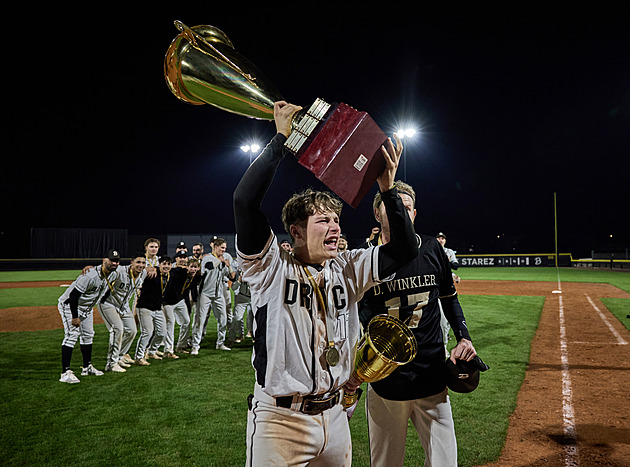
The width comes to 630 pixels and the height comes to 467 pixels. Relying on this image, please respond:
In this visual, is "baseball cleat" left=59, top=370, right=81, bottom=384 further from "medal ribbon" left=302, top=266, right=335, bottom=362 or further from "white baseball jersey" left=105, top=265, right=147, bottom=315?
"medal ribbon" left=302, top=266, right=335, bottom=362

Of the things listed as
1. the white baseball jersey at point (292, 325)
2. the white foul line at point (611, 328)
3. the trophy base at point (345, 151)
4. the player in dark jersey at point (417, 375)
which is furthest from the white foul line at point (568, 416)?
the trophy base at point (345, 151)

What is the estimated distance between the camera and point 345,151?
5.78 feet

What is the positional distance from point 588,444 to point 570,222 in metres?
73.7

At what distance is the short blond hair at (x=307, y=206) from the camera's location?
7.13ft

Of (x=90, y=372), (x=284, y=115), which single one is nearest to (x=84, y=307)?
(x=90, y=372)

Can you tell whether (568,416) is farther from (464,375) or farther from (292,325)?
(292,325)

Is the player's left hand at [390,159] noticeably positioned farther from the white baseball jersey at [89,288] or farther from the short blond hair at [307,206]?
the white baseball jersey at [89,288]

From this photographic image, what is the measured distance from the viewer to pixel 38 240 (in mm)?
44875

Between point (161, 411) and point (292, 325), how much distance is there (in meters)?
4.30

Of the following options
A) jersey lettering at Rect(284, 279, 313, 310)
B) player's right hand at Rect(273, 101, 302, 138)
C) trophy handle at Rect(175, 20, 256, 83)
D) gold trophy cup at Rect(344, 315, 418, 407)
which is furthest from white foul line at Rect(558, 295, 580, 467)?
trophy handle at Rect(175, 20, 256, 83)

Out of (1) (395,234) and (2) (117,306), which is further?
(2) (117,306)

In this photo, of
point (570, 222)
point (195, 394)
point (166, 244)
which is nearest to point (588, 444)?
point (195, 394)

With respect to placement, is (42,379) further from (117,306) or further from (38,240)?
(38,240)

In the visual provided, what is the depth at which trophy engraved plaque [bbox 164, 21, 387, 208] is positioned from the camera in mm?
1757
